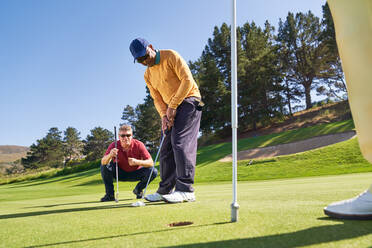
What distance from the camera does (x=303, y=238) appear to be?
1206 millimetres

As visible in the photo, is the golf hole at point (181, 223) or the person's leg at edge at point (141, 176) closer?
the golf hole at point (181, 223)

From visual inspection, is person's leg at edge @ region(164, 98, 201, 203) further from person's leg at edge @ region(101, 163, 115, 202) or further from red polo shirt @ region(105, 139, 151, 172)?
person's leg at edge @ region(101, 163, 115, 202)

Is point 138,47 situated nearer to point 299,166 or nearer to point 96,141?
point 299,166

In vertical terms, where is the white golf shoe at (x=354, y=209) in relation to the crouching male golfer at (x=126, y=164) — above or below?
below

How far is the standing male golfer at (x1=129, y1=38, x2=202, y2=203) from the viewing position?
121 inches

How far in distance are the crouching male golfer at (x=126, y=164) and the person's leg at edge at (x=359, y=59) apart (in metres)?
3.21

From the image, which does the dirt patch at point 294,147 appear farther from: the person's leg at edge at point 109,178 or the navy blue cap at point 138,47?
the navy blue cap at point 138,47

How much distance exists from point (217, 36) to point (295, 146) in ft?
69.6

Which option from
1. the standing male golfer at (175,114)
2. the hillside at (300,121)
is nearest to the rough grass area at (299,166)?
the standing male golfer at (175,114)

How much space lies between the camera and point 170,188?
11.4ft

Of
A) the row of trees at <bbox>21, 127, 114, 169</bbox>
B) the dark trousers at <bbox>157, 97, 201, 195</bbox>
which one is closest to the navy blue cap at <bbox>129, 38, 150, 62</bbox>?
the dark trousers at <bbox>157, 97, 201, 195</bbox>

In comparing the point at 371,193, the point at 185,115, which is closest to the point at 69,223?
the point at 185,115

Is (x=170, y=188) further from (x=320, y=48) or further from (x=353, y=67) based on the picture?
(x=320, y=48)

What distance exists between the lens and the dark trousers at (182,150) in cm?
308
